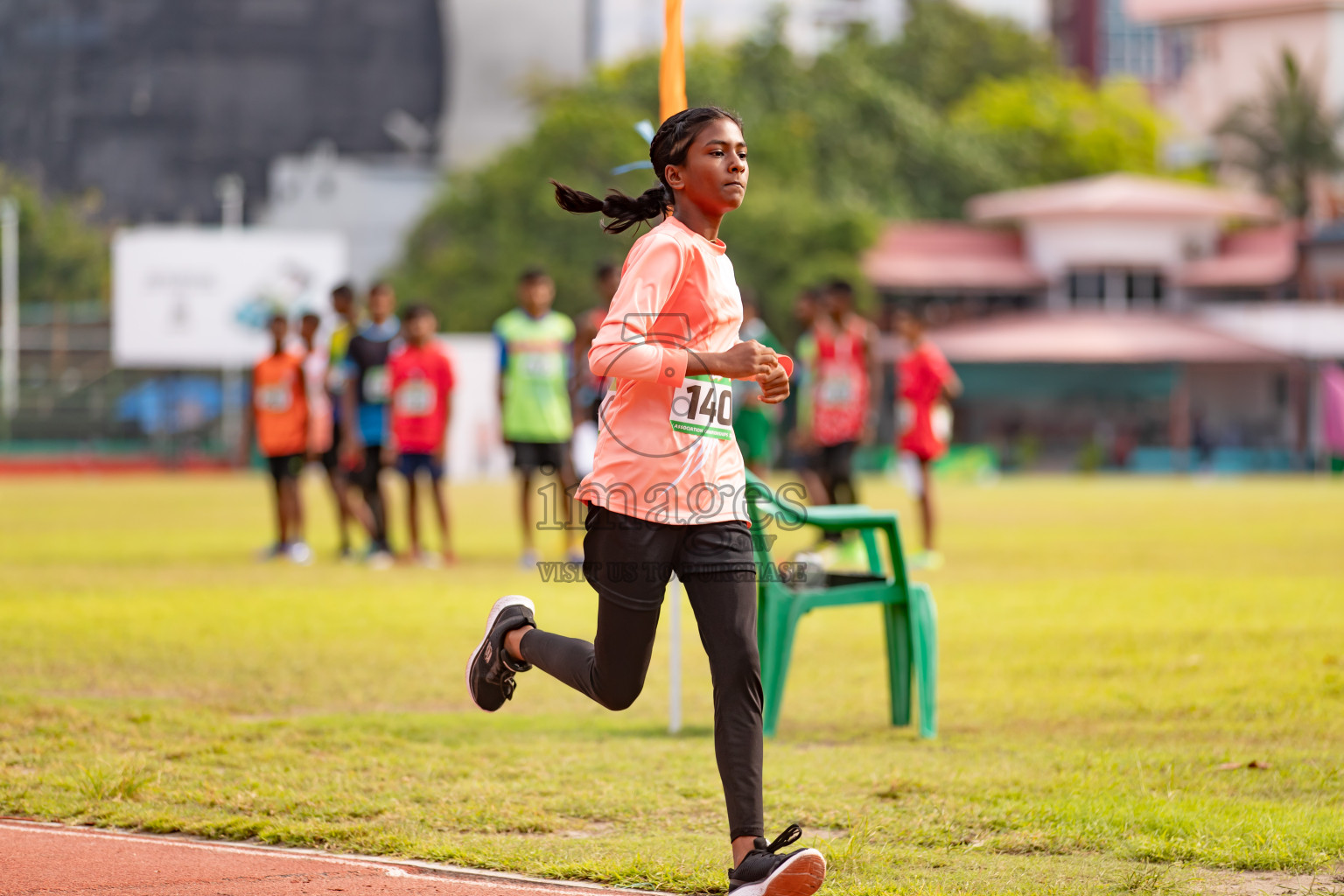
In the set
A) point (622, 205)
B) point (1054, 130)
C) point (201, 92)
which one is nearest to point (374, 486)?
point (622, 205)

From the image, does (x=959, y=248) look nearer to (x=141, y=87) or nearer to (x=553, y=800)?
(x=141, y=87)

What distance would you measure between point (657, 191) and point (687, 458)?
0.77 metres

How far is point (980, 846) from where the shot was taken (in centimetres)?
490

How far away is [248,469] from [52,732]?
1321 inches

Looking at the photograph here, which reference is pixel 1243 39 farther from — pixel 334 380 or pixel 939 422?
pixel 334 380

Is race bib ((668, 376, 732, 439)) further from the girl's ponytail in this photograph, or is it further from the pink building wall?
the pink building wall

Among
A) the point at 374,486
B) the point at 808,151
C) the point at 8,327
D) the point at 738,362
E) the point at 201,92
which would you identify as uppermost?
the point at 201,92

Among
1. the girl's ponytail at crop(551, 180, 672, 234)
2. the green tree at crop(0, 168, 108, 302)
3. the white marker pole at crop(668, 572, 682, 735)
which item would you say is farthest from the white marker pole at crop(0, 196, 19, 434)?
the girl's ponytail at crop(551, 180, 672, 234)

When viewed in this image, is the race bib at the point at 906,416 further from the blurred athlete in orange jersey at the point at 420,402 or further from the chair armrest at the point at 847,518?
→ the chair armrest at the point at 847,518

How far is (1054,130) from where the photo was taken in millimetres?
65000

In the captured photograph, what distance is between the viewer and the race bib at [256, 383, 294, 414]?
563 inches

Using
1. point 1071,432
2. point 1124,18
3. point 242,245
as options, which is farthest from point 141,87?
point 1124,18

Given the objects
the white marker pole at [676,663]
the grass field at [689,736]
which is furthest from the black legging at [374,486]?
the white marker pole at [676,663]

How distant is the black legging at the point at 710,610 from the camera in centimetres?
423
